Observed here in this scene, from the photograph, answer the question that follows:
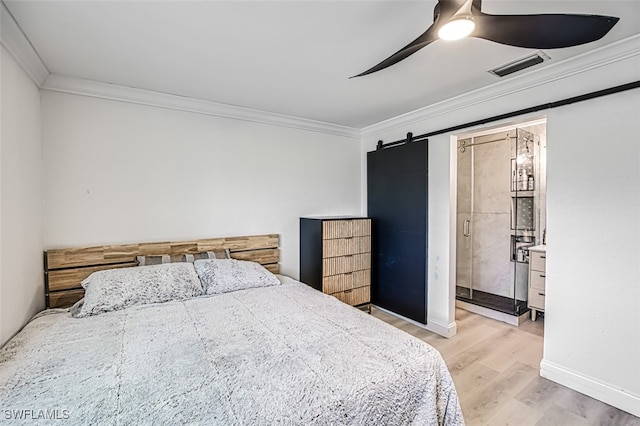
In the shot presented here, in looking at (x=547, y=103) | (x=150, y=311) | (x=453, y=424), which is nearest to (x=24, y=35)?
(x=150, y=311)

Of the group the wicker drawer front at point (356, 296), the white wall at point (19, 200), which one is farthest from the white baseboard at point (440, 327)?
the white wall at point (19, 200)

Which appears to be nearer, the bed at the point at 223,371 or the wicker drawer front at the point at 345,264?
the bed at the point at 223,371

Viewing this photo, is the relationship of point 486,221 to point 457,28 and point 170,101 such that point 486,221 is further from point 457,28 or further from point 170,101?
point 170,101

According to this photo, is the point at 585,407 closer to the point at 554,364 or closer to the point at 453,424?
the point at 554,364

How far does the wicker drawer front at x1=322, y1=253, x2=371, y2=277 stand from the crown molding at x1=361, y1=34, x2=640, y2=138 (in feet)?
5.50

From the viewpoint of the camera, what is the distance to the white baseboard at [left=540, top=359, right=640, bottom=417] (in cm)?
197

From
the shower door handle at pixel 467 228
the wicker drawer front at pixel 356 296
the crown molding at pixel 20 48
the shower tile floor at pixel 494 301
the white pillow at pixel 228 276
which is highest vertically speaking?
the crown molding at pixel 20 48

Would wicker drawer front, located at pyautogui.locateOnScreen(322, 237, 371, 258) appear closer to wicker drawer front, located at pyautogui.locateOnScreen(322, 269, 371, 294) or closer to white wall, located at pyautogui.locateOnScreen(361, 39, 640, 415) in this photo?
wicker drawer front, located at pyautogui.locateOnScreen(322, 269, 371, 294)

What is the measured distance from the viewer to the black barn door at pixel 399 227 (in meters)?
3.33

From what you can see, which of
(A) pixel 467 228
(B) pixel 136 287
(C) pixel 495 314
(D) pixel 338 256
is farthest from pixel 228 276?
(A) pixel 467 228

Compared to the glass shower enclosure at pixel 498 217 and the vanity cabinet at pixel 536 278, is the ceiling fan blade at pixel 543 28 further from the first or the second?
the vanity cabinet at pixel 536 278

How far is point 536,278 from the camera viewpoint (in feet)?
11.4

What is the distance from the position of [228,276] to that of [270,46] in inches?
71.9

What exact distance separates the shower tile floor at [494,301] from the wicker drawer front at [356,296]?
1.40 metres
